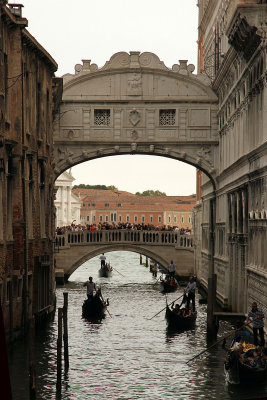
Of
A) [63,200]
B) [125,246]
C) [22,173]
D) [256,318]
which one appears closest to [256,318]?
[256,318]

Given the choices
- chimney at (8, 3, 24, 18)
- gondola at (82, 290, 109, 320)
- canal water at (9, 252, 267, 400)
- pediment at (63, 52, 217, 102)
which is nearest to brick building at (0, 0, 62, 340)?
chimney at (8, 3, 24, 18)

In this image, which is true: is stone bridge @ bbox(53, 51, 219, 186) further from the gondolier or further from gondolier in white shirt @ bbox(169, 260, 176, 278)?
the gondolier

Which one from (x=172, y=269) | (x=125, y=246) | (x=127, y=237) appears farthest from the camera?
(x=127, y=237)

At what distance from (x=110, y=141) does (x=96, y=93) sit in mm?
1616

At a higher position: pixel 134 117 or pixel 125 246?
pixel 134 117

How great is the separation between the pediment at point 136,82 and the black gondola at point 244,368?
1341cm

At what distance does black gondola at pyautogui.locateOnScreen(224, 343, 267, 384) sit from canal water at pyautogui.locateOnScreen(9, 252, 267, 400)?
131 mm

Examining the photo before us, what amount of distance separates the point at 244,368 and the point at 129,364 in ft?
10.4

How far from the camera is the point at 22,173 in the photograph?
1420 centimetres

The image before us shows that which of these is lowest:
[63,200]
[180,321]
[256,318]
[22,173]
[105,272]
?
[105,272]

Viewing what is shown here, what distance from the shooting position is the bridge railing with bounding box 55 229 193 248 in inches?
1312

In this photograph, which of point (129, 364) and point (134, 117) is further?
point (134, 117)

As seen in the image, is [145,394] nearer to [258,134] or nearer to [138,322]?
[258,134]

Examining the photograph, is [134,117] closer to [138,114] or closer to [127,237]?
[138,114]
